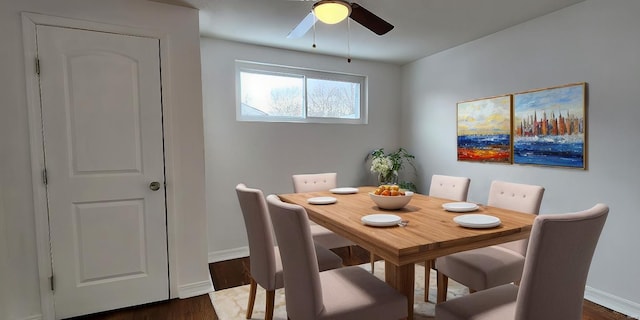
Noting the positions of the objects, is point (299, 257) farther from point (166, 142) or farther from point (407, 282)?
point (166, 142)

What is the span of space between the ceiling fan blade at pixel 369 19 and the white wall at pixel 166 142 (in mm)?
1328

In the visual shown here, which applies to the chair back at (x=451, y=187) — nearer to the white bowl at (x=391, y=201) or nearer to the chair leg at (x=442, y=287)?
the chair leg at (x=442, y=287)

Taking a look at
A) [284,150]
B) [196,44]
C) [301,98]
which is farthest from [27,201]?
[301,98]

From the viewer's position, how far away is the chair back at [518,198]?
2.04m

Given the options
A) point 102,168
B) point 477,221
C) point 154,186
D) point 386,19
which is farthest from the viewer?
point 386,19

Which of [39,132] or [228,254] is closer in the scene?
[39,132]

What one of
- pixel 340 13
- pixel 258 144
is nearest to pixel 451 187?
pixel 340 13

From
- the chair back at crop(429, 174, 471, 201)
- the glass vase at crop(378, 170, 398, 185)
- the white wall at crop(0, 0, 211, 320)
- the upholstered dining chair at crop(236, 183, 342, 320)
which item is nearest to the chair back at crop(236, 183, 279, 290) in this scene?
the upholstered dining chair at crop(236, 183, 342, 320)

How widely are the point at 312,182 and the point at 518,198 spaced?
1695mm

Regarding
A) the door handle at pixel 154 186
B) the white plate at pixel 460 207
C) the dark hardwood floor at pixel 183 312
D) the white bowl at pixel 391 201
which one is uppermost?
the door handle at pixel 154 186

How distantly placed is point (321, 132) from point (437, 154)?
142 cm

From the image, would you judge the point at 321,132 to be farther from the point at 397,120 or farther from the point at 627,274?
the point at 627,274

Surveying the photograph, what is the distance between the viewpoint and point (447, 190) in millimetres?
Answer: 2646

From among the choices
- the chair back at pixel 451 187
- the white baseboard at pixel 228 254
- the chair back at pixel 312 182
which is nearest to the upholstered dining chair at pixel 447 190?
the chair back at pixel 451 187
